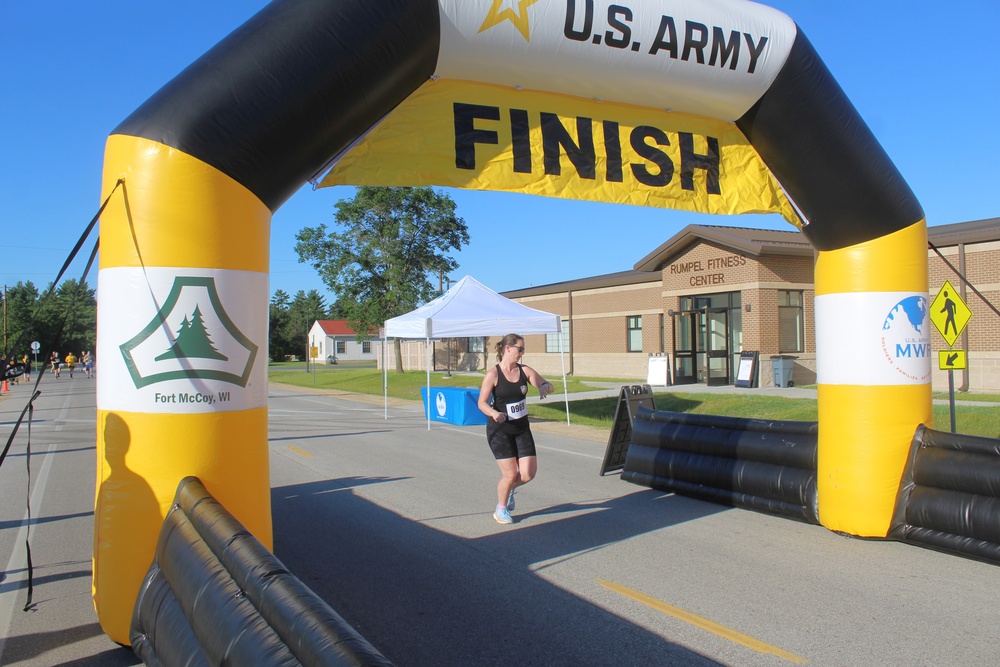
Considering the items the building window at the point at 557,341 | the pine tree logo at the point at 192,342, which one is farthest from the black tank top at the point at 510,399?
the building window at the point at 557,341

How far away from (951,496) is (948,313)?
19.7 feet

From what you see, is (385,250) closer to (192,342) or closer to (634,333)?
(634,333)

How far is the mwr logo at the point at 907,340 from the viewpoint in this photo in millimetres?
6434

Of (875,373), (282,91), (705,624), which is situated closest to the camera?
(282,91)

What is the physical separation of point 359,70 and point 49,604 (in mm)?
4287

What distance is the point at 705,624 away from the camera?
460cm

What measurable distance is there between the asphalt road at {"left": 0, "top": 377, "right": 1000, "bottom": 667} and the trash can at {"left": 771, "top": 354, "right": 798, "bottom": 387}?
1473 cm

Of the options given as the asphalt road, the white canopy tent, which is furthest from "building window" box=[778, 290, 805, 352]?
the asphalt road

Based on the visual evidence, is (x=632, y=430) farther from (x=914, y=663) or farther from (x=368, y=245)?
(x=368, y=245)

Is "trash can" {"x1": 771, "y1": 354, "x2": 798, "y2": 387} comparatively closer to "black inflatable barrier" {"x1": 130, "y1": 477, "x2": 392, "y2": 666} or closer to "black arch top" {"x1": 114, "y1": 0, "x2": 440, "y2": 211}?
"black arch top" {"x1": 114, "y1": 0, "x2": 440, "y2": 211}

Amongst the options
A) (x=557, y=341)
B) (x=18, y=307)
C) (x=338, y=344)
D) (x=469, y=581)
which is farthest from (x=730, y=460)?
(x=18, y=307)

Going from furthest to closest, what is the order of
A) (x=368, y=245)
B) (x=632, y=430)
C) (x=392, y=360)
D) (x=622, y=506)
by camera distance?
(x=392, y=360) → (x=368, y=245) → (x=632, y=430) → (x=622, y=506)

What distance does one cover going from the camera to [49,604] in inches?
205

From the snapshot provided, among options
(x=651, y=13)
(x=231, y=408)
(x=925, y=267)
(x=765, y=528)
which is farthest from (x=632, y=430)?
(x=231, y=408)
